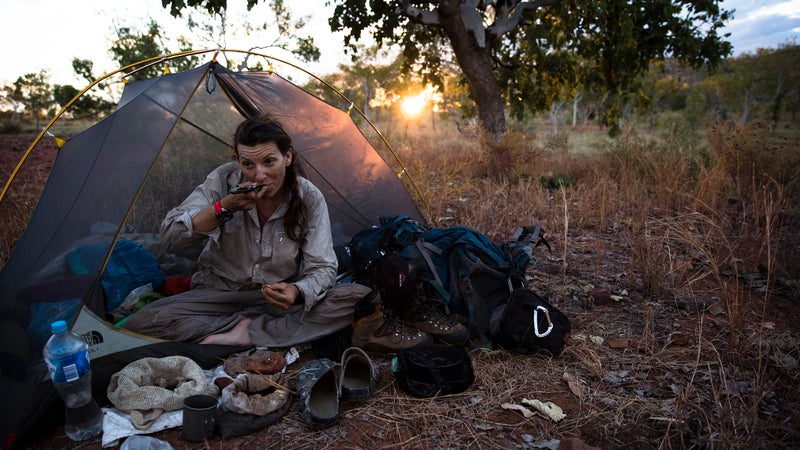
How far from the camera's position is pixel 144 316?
2385 millimetres

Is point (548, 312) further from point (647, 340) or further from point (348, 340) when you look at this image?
point (348, 340)

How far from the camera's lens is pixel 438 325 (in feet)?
8.75

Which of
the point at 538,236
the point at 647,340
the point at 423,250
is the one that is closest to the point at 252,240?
the point at 423,250

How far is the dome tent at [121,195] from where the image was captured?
6.76 feet

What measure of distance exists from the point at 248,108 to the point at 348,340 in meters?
1.79

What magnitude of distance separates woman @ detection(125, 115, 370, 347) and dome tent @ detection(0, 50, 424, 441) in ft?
0.64

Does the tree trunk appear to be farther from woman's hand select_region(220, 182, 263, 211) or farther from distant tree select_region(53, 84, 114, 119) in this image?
distant tree select_region(53, 84, 114, 119)

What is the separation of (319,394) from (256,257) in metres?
0.96

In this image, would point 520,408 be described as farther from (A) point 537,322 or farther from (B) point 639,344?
(B) point 639,344

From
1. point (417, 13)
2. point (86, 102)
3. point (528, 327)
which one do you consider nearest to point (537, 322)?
point (528, 327)

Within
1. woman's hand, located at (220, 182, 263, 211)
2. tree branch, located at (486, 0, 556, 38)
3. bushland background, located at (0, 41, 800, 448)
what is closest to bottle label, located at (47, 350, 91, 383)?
bushland background, located at (0, 41, 800, 448)

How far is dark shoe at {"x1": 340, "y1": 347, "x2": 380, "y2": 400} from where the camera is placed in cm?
217

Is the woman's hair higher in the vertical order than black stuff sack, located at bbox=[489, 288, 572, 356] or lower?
higher

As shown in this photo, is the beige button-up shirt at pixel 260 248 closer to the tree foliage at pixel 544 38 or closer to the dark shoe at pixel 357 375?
the dark shoe at pixel 357 375
